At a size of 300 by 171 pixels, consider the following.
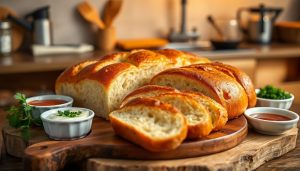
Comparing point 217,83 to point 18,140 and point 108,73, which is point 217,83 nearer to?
point 108,73

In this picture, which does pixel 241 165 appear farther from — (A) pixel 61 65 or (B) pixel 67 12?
(B) pixel 67 12

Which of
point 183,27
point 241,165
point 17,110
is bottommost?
point 241,165

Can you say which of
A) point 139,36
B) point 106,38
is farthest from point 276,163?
point 139,36

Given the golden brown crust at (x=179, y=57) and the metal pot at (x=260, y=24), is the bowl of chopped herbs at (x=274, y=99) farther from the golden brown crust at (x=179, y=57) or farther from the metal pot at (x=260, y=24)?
the metal pot at (x=260, y=24)

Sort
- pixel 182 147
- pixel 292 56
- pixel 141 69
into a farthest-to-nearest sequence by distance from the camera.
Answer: pixel 292 56 < pixel 141 69 < pixel 182 147

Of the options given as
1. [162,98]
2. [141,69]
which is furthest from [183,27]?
[162,98]

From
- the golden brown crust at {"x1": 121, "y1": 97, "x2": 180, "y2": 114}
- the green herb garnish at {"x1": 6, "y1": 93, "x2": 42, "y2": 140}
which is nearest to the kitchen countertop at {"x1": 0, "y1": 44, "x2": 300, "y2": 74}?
the green herb garnish at {"x1": 6, "y1": 93, "x2": 42, "y2": 140}
